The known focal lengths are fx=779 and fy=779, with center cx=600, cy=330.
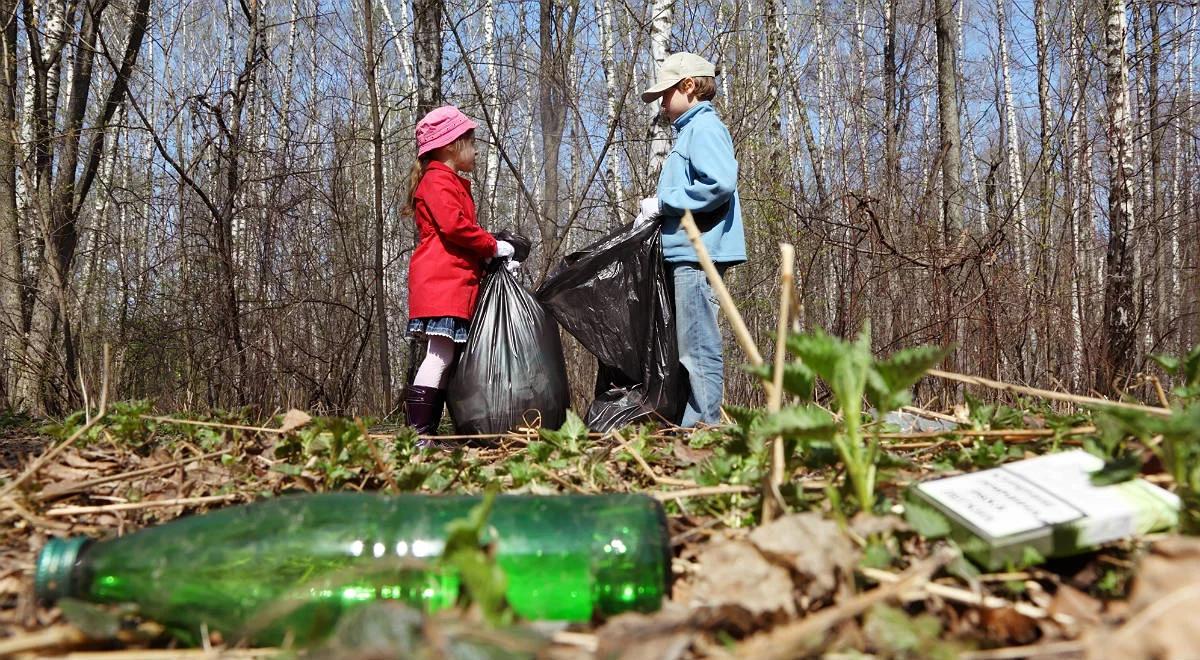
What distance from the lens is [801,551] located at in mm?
901

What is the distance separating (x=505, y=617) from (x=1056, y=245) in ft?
19.9

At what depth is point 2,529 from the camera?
4.49 ft

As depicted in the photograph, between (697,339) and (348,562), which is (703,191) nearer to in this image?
(697,339)

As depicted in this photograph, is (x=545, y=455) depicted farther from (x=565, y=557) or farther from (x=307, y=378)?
(x=307, y=378)

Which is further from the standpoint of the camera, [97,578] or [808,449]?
[808,449]

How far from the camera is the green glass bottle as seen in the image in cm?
93

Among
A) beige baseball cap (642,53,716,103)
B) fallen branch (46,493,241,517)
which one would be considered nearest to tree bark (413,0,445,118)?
beige baseball cap (642,53,716,103)

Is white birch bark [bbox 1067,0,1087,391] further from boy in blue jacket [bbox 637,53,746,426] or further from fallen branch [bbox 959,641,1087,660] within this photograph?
fallen branch [bbox 959,641,1087,660]

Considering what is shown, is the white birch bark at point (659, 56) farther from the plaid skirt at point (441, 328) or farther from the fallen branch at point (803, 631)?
the fallen branch at point (803, 631)

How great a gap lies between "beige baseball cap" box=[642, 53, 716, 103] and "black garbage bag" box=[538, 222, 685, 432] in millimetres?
637

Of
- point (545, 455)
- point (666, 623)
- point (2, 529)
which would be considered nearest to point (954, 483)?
point (666, 623)

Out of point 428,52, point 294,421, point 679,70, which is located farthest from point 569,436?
point 428,52

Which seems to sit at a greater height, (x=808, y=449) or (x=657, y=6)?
(x=657, y=6)

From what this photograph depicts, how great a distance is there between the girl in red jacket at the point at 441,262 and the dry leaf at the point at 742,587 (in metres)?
2.54
